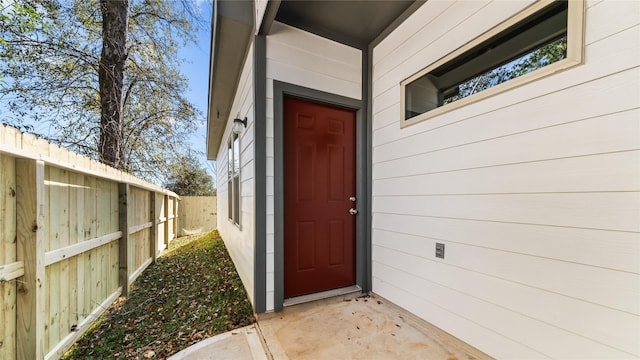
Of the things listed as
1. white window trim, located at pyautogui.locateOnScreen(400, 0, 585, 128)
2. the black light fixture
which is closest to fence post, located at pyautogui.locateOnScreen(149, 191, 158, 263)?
the black light fixture

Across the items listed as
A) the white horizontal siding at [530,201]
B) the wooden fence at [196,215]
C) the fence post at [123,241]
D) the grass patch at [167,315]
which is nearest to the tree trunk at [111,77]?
the fence post at [123,241]

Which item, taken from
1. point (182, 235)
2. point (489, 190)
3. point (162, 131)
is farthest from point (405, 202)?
point (182, 235)

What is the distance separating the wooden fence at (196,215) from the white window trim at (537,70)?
32.2ft

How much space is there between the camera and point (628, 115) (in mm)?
1153

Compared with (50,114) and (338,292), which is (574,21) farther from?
(50,114)

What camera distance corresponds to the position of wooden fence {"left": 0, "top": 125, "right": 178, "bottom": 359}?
1.47 meters

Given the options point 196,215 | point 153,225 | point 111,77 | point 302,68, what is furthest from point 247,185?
point 196,215

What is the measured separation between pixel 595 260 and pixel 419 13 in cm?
231

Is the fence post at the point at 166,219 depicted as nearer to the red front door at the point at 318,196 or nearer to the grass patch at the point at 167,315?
the grass patch at the point at 167,315

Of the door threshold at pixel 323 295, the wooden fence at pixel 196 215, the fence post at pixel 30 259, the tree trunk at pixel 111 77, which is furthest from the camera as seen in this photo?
the wooden fence at pixel 196 215

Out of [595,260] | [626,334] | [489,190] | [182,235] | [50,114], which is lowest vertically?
[182,235]

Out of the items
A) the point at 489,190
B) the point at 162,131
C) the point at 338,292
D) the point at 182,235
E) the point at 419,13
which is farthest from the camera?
the point at 182,235

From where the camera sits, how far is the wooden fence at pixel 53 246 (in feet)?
4.83

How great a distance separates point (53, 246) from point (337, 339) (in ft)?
7.71
